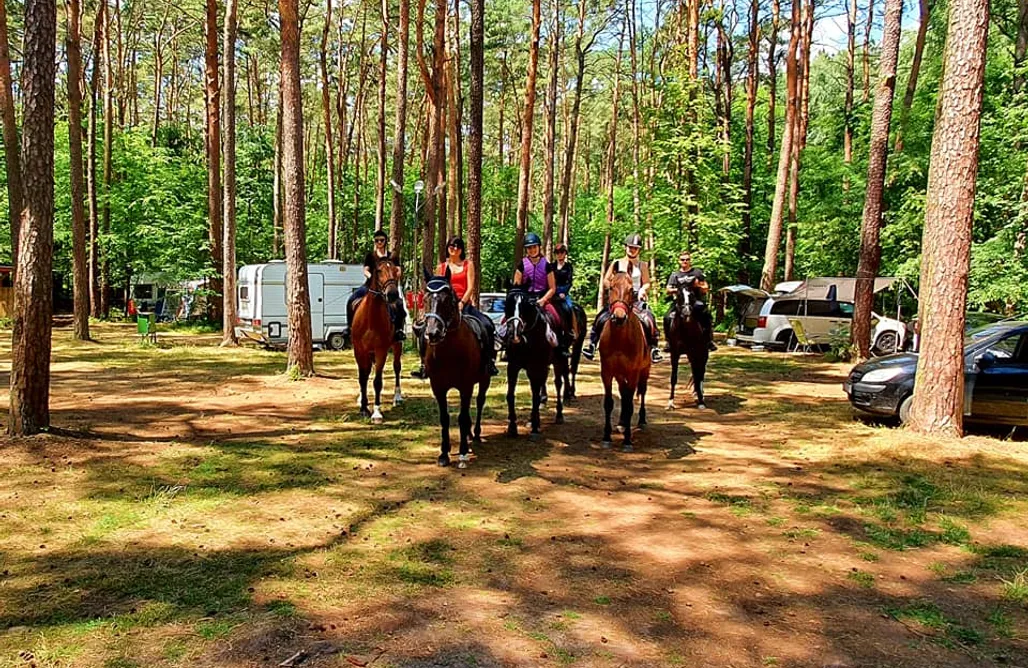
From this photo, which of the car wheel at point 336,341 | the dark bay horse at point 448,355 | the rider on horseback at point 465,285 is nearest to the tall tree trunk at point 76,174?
the car wheel at point 336,341

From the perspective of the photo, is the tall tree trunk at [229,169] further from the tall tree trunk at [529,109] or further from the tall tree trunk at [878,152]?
the tall tree trunk at [878,152]

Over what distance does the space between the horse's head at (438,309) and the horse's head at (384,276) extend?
2.71 metres

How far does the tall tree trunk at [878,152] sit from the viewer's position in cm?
1641

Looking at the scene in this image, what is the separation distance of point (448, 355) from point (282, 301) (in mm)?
15351

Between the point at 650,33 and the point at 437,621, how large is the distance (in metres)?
39.6

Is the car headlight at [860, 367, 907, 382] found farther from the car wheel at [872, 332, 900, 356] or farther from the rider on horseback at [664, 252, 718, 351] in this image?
the car wheel at [872, 332, 900, 356]

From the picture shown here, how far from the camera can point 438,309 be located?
7996 mm

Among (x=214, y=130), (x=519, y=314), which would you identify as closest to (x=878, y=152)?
(x=519, y=314)

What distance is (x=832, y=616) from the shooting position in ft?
15.7

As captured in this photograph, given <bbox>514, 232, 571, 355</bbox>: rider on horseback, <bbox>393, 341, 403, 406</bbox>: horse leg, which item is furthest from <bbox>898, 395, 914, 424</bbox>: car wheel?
<bbox>393, 341, 403, 406</bbox>: horse leg

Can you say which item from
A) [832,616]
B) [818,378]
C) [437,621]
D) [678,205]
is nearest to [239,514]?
[437,621]

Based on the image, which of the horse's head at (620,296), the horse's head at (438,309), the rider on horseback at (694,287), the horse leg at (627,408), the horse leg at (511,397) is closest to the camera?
the horse's head at (438,309)

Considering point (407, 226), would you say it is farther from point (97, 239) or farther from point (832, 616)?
point (832, 616)

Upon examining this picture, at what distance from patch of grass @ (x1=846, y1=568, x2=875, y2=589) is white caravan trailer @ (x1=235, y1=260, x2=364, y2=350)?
58.8 feet
